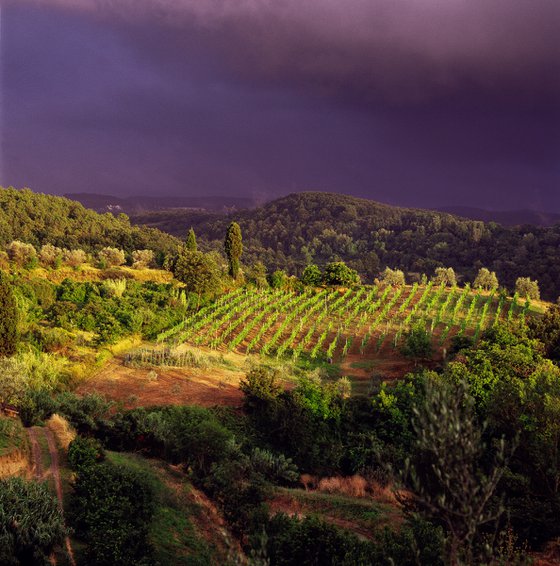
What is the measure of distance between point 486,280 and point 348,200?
127791 millimetres

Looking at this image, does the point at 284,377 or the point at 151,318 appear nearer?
the point at 284,377

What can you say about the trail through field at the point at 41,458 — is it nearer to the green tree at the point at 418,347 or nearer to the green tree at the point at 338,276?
the green tree at the point at 418,347

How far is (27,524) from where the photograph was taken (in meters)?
8.65

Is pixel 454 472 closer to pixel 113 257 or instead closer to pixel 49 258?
pixel 49 258

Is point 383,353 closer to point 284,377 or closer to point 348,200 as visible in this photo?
point 284,377

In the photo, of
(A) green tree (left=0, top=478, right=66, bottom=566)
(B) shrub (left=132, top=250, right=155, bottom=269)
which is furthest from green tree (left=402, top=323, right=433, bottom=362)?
(B) shrub (left=132, top=250, right=155, bottom=269)

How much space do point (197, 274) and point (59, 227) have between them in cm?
4114

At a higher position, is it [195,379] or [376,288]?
[376,288]

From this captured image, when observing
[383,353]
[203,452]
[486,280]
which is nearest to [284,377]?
[383,353]

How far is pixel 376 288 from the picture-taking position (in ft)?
149

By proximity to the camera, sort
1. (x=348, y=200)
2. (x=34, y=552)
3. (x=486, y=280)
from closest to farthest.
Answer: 1. (x=34, y=552)
2. (x=486, y=280)
3. (x=348, y=200)

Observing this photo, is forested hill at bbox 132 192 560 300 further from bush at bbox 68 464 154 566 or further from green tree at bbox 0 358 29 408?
bush at bbox 68 464 154 566

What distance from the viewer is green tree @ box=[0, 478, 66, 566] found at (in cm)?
822

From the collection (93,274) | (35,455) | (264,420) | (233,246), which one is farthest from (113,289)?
(35,455)
